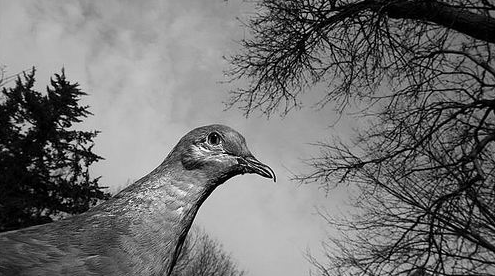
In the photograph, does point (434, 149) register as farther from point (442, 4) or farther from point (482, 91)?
point (442, 4)

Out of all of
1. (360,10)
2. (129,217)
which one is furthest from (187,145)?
(360,10)

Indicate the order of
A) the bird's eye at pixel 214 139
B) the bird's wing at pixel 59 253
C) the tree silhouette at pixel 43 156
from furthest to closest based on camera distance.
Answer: the tree silhouette at pixel 43 156
the bird's eye at pixel 214 139
the bird's wing at pixel 59 253

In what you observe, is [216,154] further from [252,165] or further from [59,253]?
[59,253]

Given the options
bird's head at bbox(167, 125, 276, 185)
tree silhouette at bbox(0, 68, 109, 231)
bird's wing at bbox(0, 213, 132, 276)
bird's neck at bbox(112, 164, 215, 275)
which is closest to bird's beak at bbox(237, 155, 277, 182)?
bird's head at bbox(167, 125, 276, 185)

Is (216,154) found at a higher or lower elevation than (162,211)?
higher

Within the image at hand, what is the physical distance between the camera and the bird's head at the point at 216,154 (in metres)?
1.79

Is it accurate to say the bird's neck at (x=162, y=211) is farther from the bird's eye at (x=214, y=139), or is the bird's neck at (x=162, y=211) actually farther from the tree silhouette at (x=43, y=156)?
the tree silhouette at (x=43, y=156)

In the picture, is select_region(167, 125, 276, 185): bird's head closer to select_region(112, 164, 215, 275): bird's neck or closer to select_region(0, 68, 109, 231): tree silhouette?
select_region(112, 164, 215, 275): bird's neck

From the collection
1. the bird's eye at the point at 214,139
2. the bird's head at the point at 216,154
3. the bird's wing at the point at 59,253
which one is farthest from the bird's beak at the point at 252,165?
the bird's wing at the point at 59,253

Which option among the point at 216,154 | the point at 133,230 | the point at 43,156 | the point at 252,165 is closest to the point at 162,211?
the point at 133,230

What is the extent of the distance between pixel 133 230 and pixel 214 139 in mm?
614

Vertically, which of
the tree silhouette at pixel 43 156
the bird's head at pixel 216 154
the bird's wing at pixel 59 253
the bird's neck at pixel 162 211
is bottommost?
the bird's wing at pixel 59 253

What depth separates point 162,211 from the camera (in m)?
1.61

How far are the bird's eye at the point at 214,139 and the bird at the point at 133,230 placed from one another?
0.15 feet
